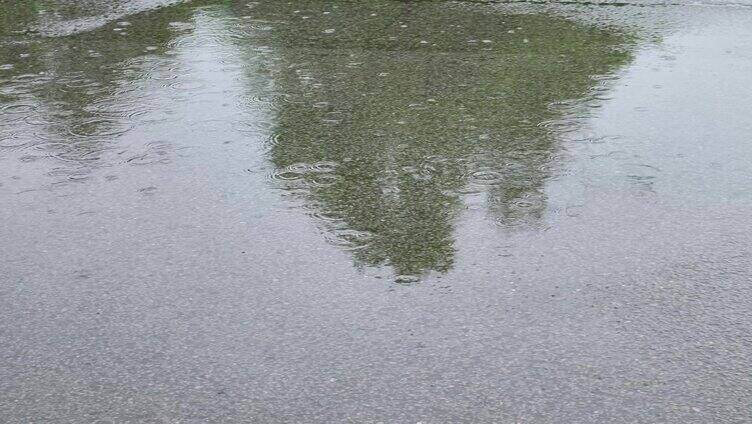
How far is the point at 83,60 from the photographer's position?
24.2ft

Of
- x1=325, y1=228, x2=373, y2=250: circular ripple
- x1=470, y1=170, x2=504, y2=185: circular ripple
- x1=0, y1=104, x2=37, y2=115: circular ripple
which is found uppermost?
x1=470, y1=170, x2=504, y2=185: circular ripple

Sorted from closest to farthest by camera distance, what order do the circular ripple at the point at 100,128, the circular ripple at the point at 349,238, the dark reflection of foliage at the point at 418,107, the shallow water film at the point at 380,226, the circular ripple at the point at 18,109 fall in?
1. the shallow water film at the point at 380,226
2. the circular ripple at the point at 349,238
3. the dark reflection of foliage at the point at 418,107
4. the circular ripple at the point at 100,128
5. the circular ripple at the point at 18,109

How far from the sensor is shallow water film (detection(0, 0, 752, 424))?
11.2 feet

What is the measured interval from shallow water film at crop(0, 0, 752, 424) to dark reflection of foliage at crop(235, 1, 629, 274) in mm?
25

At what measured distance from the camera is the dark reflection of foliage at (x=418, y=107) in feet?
15.7

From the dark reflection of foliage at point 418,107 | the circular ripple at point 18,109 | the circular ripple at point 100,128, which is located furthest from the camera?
the circular ripple at point 18,109

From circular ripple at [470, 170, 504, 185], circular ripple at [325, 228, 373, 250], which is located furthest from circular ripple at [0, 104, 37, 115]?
circular ripple at [470, 170, 504, 185]

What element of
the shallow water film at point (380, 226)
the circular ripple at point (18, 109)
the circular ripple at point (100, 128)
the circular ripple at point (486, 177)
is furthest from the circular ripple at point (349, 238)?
the circular ripple at point (18, 109)

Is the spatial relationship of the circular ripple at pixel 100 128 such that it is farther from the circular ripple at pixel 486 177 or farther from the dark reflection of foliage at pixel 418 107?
the circular ripple at pixel 486 177

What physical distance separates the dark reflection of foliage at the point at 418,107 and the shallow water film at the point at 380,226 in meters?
0.03

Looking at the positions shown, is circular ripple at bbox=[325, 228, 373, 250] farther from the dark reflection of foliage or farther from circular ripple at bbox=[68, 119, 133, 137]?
circular ripple at bbox=[68, 119, 133, 137]

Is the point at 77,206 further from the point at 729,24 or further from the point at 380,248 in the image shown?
the point at 729,24

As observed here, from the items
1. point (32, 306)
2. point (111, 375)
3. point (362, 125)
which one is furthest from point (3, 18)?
point (111, 375)

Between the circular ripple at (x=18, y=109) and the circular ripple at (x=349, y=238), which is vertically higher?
the circular ripple at (x=18, y=109)
